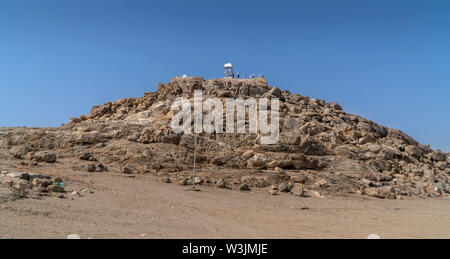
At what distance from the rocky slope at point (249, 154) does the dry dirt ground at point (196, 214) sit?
4.34 feet

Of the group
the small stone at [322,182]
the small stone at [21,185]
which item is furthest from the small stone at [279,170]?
the small stone at [21,185]

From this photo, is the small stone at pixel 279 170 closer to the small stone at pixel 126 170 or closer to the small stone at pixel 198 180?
the small stone at pixel 198 180

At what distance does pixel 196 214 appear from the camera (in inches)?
453

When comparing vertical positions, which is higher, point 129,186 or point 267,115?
point 267,115

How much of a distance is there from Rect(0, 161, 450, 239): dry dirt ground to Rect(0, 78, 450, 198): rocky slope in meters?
1.32

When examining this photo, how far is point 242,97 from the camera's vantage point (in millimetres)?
26578

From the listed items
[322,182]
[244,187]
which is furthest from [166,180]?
[322,182]

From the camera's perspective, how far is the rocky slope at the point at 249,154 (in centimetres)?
1830

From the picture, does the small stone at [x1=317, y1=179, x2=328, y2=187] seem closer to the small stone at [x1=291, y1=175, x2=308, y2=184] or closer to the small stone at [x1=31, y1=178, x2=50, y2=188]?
the small stone at [x1=291, y1=175, x2=308, y2=184]

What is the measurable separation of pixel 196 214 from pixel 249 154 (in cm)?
902

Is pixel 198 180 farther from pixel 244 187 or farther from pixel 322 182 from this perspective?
pixel 322 182
